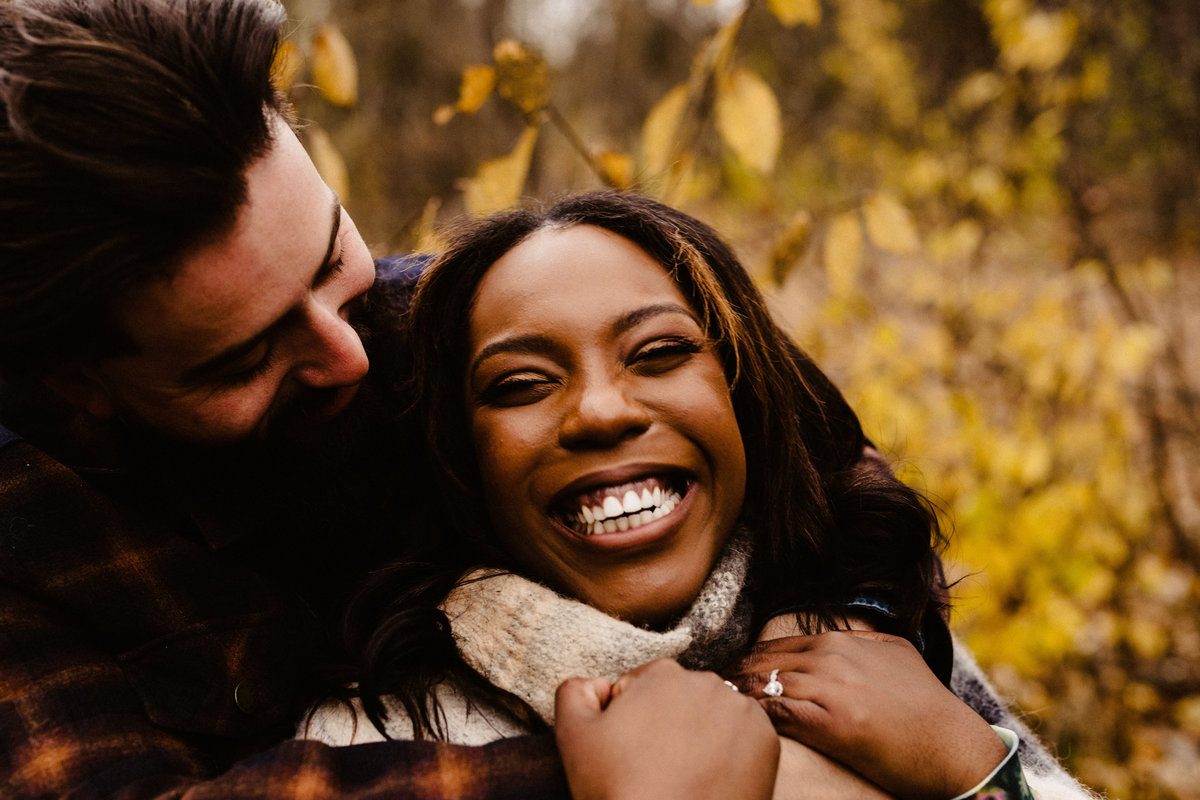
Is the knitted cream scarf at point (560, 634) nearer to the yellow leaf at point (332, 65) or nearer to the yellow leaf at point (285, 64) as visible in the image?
the yellow leaf at point (285, 64)

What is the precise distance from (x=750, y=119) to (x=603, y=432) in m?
0.99

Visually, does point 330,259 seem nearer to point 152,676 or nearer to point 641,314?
point 641,314

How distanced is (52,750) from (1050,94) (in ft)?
14.1

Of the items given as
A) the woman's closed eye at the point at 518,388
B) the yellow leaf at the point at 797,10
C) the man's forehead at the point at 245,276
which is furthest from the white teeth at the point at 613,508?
the yellow leaf at the point at 797,10

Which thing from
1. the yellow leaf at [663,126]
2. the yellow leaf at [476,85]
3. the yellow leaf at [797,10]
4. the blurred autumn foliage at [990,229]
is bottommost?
the blurred autumn foliage at [990,229]

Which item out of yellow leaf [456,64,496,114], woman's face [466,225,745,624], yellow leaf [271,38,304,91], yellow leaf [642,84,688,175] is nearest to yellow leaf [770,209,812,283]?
yellow leaf [642,84,688,175]

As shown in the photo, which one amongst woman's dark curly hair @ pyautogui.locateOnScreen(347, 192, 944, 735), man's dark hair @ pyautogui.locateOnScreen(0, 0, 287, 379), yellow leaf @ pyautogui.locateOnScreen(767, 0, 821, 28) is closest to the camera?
man's dark hair @ pyautogui.locateOnScreen(0, 0, 287, 379)

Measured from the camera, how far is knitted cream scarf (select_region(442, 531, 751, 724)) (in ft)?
4.92

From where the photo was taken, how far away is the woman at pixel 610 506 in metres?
1.56

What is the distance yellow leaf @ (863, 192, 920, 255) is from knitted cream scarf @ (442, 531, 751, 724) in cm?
103

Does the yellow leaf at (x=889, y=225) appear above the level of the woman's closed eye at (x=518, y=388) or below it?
above

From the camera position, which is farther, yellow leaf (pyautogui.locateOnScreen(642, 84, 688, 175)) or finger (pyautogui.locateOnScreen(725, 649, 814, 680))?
yellow leaf (pyautogui.locateOnScreen(642, 84, 688, 175))

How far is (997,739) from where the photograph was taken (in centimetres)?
143

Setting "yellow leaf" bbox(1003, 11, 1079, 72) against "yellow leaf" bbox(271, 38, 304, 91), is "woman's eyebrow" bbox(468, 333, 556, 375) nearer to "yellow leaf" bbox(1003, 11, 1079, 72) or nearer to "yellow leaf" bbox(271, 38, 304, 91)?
"yellow leaf" bbox(271, 38, 304, 91)
